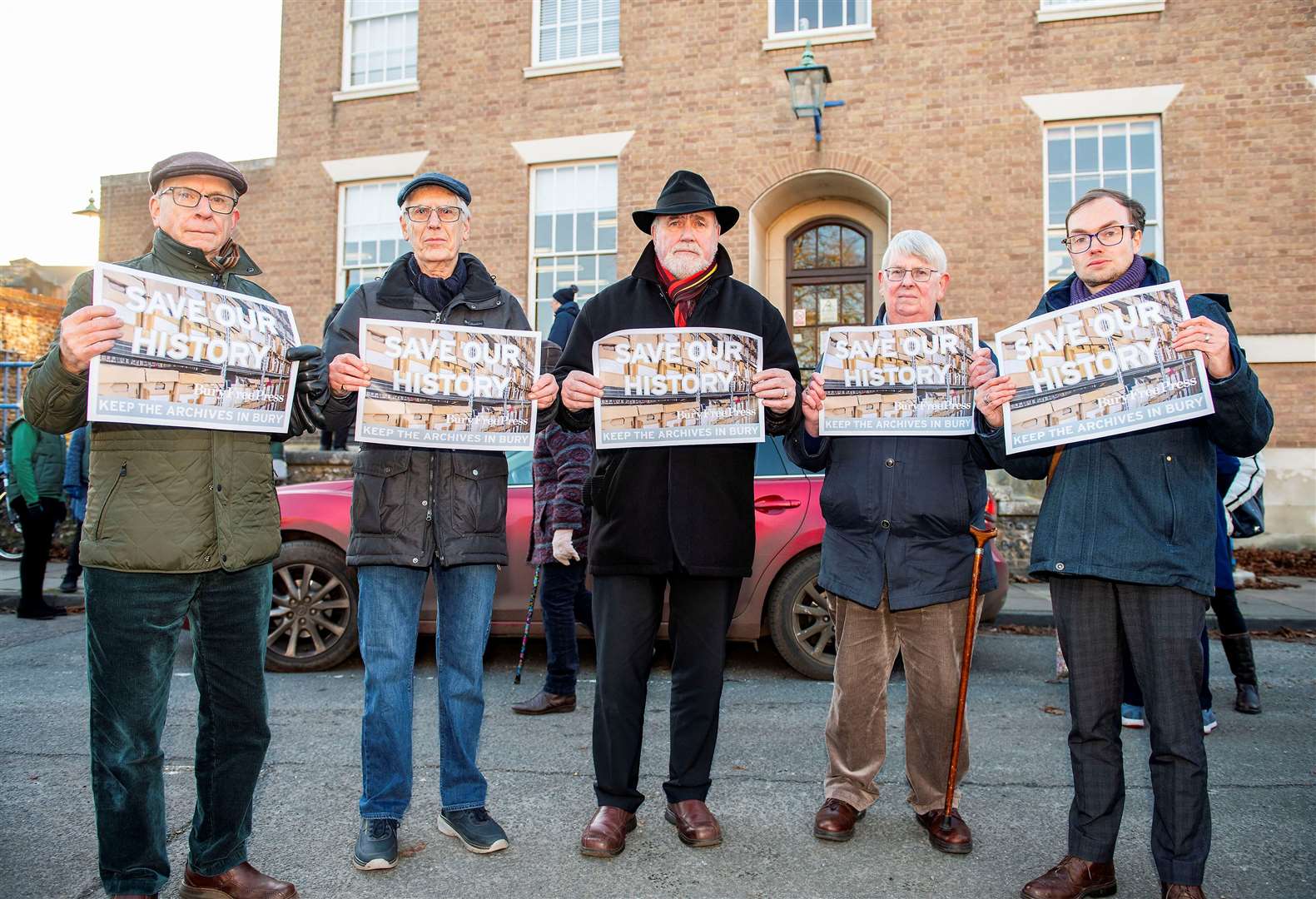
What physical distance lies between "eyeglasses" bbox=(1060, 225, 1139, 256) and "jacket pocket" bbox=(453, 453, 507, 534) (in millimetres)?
2012

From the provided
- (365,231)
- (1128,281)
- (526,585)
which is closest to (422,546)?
(1128,281)

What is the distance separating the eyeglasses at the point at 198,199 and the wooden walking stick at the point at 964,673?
263cm

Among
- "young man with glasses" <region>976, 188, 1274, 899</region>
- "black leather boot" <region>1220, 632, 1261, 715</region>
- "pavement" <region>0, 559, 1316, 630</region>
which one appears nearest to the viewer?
"young man with glasses" <region>976, 188, 1274, 899</region>

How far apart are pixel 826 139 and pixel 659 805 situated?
1009 cm

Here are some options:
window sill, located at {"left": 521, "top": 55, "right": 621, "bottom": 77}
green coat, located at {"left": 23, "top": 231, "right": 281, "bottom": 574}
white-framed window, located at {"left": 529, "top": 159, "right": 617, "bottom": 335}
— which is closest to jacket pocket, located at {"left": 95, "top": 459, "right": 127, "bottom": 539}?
green coat, located at {"left": 23, "top": 231, "right": 281, "bottom": 574}

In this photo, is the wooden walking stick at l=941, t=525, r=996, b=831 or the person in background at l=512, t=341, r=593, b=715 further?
the person in background at l=512, t=341, r=593, b=715

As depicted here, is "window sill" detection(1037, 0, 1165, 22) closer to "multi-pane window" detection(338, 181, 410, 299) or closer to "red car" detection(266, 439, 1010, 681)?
"red car" detection(266, 439, 1010, 681)

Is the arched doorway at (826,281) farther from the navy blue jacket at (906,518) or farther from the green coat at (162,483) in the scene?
the green coat at (162,483)

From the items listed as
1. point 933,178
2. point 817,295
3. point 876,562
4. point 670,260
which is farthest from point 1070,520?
point 817,295

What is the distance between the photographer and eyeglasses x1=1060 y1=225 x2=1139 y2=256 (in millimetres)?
2975

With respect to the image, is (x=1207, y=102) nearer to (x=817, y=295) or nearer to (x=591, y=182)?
(x=817, y=295)

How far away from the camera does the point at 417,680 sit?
5848mm

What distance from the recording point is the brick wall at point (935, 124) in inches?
439

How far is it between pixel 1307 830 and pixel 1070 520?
1.67 meters
